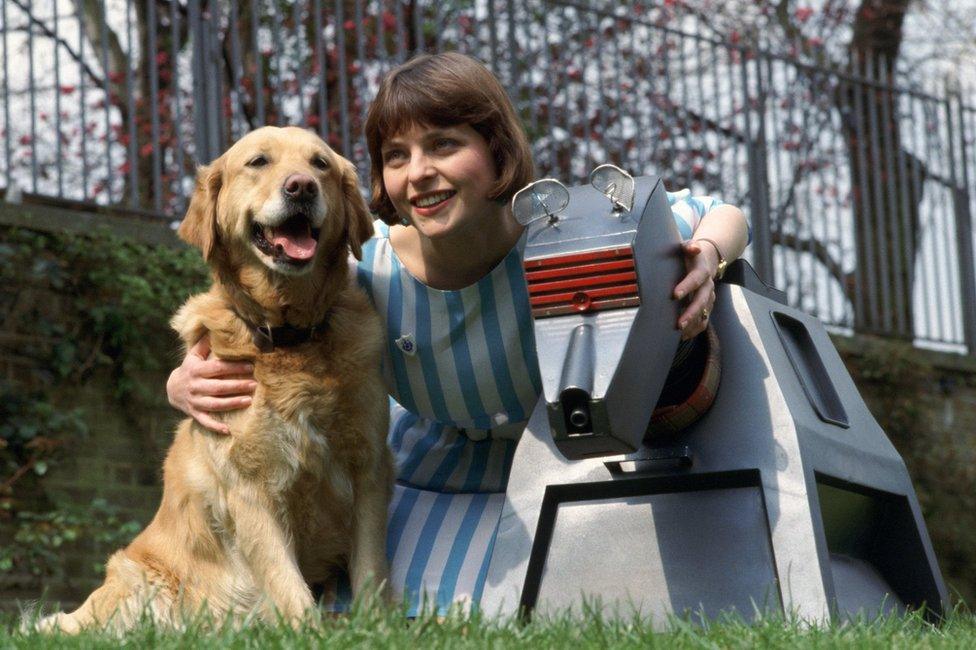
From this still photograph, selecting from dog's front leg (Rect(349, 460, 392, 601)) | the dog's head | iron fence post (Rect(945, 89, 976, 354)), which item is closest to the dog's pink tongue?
the dog's head

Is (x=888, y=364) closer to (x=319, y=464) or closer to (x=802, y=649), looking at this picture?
(x=319, y=464)

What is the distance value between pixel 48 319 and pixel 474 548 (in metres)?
2.74

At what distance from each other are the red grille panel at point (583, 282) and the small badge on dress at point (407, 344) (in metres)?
0.91

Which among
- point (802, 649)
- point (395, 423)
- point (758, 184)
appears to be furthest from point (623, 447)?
point (758, 184)

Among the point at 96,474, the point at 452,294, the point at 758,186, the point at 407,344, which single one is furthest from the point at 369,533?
the point at 758,186

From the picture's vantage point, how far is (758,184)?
25.6 feet

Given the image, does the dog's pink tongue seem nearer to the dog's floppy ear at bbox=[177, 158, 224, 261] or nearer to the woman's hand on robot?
the dog's floppy ear at bbox=[177, 158, 224, 261]

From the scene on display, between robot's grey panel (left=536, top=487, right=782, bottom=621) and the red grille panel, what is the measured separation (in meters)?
0.55

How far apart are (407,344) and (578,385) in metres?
1.09

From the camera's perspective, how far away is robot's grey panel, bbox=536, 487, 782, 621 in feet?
8.60

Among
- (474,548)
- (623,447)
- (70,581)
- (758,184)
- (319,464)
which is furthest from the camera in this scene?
(758,184)

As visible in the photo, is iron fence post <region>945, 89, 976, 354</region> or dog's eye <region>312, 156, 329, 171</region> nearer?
dog's eye <region>312, 156, 329, 171</region>

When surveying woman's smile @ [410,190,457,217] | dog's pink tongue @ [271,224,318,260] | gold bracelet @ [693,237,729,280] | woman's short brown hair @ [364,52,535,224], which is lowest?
gold bracelet @ [693,237,729,280]

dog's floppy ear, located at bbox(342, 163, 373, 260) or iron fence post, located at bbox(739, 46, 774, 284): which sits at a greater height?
iron fence post, located at bbox(739, 46, 774, 284)
